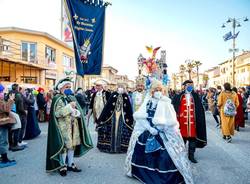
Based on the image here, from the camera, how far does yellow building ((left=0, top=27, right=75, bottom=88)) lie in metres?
20.5

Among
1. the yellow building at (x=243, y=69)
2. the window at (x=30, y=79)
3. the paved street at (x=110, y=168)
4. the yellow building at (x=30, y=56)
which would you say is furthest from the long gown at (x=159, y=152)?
the yellow building at (x=243, y=69)

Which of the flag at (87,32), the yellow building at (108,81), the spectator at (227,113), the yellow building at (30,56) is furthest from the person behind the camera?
the yellow building at (30,56)

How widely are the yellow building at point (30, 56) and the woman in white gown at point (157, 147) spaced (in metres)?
16.6

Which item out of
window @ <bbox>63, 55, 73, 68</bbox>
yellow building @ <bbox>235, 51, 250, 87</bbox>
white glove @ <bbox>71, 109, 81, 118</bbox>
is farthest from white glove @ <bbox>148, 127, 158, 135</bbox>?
yellow building @ <bbox>235, 51, 250, 87</bbox>

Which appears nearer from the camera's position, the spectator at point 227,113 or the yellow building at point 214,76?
the spectator at point 227,113

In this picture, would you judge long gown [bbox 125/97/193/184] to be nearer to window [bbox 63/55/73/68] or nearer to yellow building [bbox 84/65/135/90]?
yellow building [bbox 84/65/135/90]

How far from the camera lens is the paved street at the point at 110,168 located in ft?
15.5

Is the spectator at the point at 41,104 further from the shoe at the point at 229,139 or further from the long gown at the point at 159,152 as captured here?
the long gown at the point at 159,152

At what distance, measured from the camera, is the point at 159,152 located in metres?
4.45

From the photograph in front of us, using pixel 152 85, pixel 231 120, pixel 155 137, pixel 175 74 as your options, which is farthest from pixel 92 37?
pixel 175 74

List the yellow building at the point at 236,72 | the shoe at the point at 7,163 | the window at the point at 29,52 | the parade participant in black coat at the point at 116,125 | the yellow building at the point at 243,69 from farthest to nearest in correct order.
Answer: the yellow building at the point at 236,72
the yellow building at the point at 243,69
the window at the point at 29,52
the parade participant in black coat at the point at 116,125
the shoe at the point at 7,163

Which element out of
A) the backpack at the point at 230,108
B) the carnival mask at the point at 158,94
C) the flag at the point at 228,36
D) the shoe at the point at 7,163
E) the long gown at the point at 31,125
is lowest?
the shoe at the point at 7,163

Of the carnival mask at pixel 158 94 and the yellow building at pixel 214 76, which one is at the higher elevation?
the yellow building at pixel 214 76

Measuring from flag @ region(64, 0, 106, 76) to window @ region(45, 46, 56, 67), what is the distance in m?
18.9
